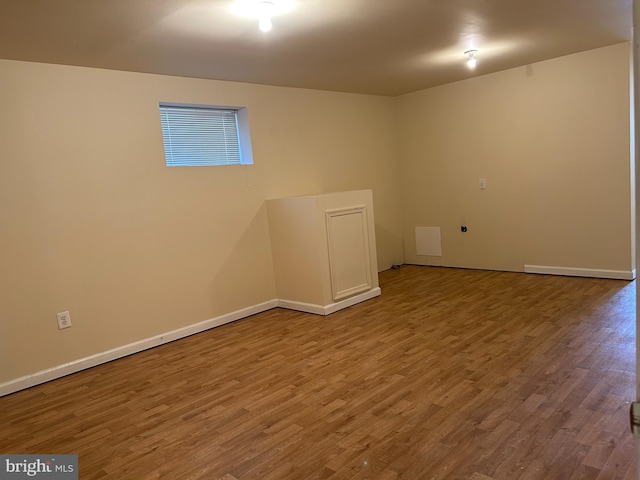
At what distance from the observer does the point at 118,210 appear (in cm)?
351

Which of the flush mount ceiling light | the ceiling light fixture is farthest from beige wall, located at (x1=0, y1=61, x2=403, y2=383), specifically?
the ceiling light fixture

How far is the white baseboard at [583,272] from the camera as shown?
4348 mm

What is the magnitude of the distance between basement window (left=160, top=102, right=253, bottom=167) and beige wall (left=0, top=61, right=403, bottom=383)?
0.13 m

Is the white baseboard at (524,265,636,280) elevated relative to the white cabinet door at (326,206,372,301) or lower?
lower

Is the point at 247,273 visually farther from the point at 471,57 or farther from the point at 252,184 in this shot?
the point at 471,57

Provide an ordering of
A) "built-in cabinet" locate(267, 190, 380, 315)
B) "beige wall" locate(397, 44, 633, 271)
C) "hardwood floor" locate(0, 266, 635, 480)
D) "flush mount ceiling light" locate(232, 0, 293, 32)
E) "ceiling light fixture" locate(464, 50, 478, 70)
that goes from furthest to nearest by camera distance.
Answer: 1. "beige wall" locate(397, 44, 633, 271)
2. "built-in cabinet" locate(267, 190, 380, 315)
3. "ceiling light fixture" locate(464, 50, 478, 70)
4. "flush mount ceiling light" locate(232, 0, 293, 32)
5. "hardwood floor" locate(0, 266, 635, 480)

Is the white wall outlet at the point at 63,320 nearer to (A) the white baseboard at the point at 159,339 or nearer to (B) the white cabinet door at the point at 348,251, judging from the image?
(A) the white baseboard at the point at 159,339

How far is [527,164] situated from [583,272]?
1.23m

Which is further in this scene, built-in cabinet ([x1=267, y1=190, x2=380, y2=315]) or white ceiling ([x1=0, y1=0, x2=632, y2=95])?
built-in cabinet ([x1=267, y1=190, x2=380, y2=315])

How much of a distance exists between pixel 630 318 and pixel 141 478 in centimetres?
338

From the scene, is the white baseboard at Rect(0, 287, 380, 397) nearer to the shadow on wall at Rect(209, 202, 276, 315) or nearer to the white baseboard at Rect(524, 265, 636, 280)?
the shadow on wall at Rect(209, 202, 276, 315)

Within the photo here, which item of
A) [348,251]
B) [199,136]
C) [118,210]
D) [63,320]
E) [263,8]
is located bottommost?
[63,320]

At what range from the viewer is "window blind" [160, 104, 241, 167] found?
3939 mm

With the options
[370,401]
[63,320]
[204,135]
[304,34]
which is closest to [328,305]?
[370,401]
